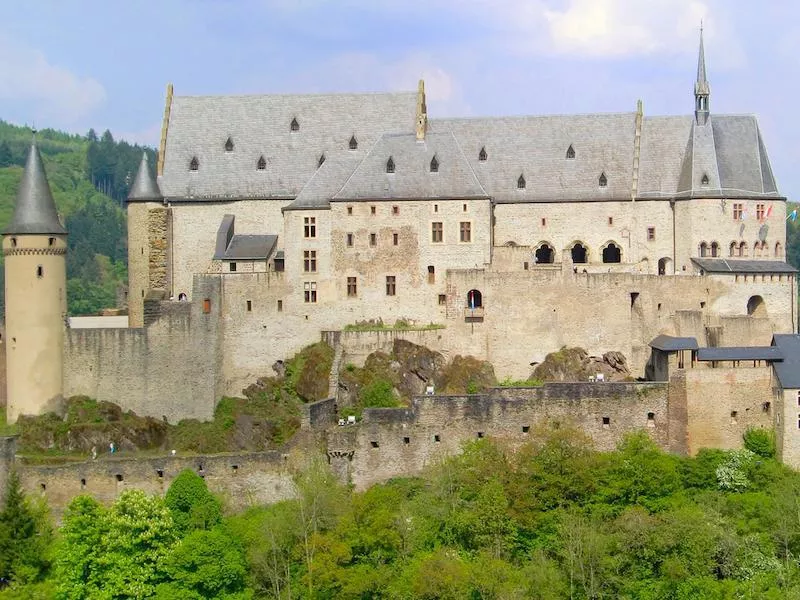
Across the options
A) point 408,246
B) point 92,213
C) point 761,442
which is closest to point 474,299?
point 408,246

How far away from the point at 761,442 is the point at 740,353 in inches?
133

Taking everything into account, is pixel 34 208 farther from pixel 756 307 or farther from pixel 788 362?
pixel 788 362

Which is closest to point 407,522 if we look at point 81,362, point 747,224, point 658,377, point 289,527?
point 289,527

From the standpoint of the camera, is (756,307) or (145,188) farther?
(145,188)

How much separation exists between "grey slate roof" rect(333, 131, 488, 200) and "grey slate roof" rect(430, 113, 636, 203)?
5.84 feet

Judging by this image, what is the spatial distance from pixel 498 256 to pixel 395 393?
7.94 m

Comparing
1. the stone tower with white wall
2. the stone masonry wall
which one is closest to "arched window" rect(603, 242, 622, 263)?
the stone masonry wall

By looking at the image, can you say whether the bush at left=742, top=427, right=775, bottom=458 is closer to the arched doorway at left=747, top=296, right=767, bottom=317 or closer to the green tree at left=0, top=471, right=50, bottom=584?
the arched doorway at left=747, top=296, right=767, bottom=317

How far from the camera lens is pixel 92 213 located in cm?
16712

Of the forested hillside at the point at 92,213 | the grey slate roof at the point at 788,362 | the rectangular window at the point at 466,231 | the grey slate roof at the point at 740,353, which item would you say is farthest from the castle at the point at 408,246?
the forested hillside at the point at 92,213

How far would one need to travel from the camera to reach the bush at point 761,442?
52.5 meters

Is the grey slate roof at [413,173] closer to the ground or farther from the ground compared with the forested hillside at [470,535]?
farther from the ground

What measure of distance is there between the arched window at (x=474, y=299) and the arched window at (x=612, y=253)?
7146 millimetres

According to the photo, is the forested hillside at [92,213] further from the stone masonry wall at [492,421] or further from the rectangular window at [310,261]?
the stone masonry wall at [492,421]
